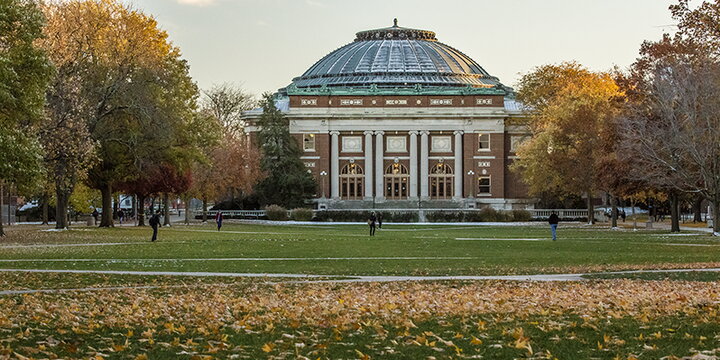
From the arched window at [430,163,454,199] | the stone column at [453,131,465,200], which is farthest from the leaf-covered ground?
the arched window at [430,163,454,199]

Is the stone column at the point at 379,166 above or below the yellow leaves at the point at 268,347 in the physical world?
above

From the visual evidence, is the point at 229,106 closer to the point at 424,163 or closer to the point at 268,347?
the point at 424,163

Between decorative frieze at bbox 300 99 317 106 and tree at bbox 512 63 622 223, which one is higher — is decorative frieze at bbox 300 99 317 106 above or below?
above

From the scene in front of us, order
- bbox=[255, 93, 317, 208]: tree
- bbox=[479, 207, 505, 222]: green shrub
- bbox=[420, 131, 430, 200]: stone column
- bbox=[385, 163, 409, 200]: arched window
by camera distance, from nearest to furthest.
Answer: bbox=[479, 207, 505, 222]: green shrub
bbox=[255, 93, 317, 208]: tree
bbox=[420, 131, 430, 200]: stone column
bbox=[385, 163, 409, 200]: arched window

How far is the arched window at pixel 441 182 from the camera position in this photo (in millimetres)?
120125

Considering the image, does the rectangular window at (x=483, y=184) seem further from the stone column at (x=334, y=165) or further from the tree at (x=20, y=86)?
the tree at (x=20, y=86)

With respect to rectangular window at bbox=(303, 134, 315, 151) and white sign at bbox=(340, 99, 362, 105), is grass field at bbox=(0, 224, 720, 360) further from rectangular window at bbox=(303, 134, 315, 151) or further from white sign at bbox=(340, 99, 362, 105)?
white sign at bbox=(340, 99, 362, 105)

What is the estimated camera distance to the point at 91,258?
34.5 m

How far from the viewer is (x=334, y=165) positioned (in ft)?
395

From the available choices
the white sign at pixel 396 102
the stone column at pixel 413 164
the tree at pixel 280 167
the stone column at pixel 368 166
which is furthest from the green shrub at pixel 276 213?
the white sign at pixel 396 102

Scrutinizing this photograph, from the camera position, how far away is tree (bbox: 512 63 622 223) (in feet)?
243

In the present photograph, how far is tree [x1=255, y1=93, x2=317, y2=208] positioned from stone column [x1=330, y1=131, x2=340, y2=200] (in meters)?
8.77

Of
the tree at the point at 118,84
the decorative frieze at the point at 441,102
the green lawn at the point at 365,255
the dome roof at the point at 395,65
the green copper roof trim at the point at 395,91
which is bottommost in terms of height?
the green lawn at the point at 365,255

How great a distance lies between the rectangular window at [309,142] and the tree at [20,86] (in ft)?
260
